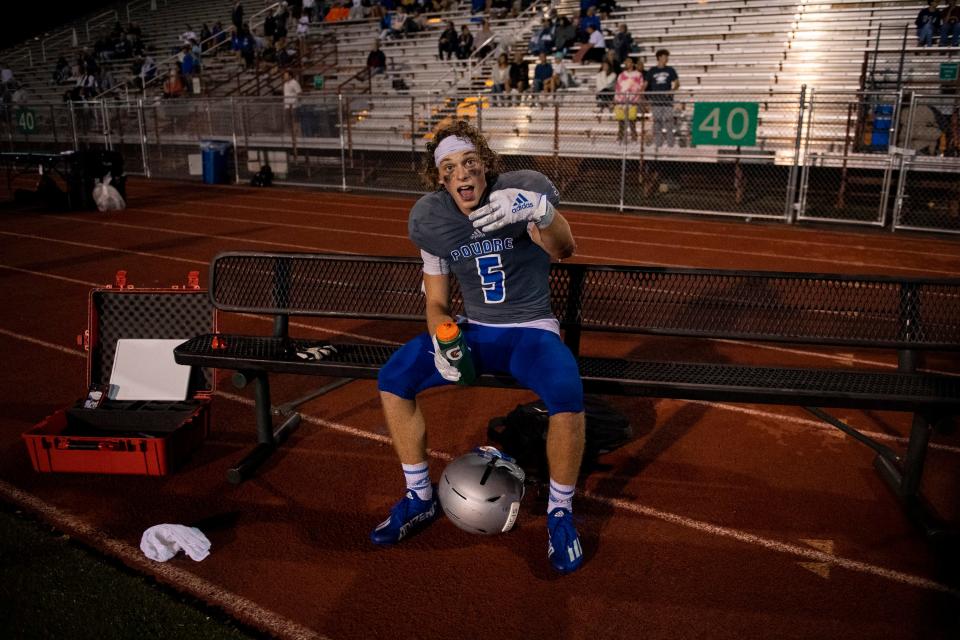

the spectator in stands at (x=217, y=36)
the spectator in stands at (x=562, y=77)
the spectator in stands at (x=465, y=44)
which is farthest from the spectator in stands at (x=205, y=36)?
the spectator in stands at (x=562, y=77)

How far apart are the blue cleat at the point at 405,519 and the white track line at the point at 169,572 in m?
0.59

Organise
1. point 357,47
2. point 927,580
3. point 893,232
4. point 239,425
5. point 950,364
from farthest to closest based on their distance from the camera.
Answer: point 357,47 → point 893,232 → point 950,364 → point 239,425 → point 927,580

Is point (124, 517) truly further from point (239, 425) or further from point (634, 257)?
point (634, 257)

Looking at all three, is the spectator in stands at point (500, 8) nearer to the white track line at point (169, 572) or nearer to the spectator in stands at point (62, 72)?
the spectator in stands at point (62, 72)

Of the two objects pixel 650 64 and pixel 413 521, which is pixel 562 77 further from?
pixel 413 521

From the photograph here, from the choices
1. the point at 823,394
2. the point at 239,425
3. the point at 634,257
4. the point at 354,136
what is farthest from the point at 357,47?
the point at 823,394

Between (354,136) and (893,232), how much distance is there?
12598 mm

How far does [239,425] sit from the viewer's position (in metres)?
4.42

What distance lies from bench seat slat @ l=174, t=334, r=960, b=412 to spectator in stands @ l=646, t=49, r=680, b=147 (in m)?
9.69

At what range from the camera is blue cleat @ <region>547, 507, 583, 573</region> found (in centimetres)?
291

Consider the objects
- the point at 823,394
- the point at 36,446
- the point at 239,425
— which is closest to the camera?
the point at 823,394

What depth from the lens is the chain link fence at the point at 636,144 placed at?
11.9m

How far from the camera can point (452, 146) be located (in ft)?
10.9

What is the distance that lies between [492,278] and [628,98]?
37.0ft
